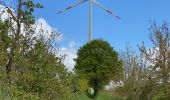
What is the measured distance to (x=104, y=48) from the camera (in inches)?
1964

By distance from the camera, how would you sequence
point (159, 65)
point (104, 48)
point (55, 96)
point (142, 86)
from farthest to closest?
point (104, 48), point (142, 86), point (159, 65), point (55, 96)

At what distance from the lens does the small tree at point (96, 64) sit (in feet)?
157

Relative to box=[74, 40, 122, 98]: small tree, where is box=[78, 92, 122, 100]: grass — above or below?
below

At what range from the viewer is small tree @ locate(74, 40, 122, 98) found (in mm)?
47878

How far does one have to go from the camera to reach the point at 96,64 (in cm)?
4841

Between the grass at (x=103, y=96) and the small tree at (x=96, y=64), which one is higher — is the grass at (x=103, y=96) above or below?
below

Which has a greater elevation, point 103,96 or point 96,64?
point 96,64

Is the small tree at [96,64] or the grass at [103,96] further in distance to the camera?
the small tree at [96,64]

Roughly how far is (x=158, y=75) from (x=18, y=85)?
10177 millimetres

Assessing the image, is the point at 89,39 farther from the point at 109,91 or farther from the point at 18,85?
the point at 18,85

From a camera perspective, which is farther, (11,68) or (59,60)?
(59,60)

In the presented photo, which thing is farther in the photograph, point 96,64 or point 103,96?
point 96,64

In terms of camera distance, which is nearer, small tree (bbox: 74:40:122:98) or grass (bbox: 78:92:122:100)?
grass (bbox: 78:92:122:100)

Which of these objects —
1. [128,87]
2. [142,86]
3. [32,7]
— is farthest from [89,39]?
[32,7]
